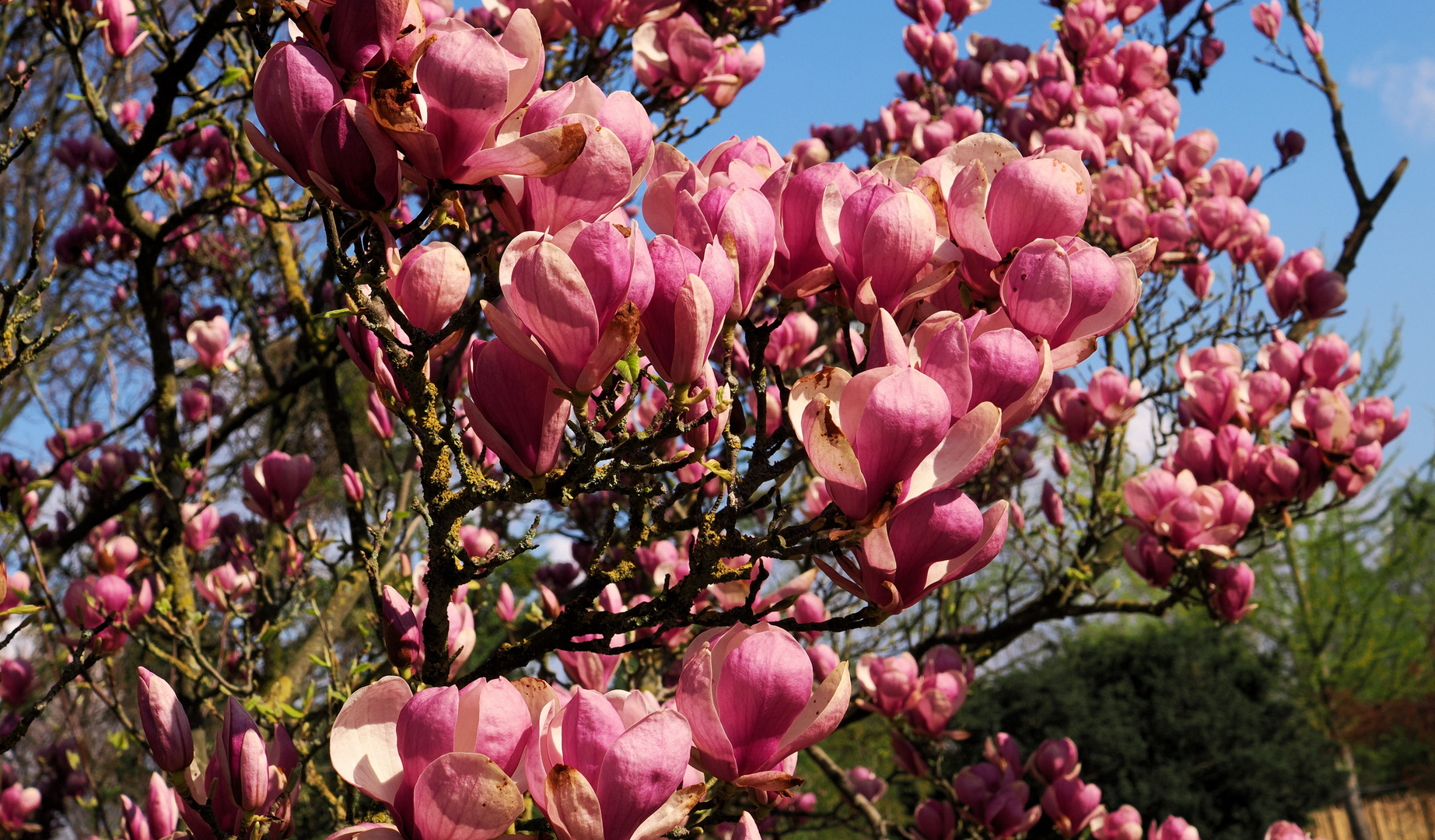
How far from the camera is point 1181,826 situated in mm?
2225

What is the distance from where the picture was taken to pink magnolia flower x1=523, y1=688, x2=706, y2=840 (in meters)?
0.71

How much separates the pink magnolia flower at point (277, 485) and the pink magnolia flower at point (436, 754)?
1513 millimetres

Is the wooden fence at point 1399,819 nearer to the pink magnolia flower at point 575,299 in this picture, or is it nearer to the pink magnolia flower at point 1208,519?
the pink magnolia flower at point 1208,519

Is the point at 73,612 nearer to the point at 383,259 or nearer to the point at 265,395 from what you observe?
the point at 265,395

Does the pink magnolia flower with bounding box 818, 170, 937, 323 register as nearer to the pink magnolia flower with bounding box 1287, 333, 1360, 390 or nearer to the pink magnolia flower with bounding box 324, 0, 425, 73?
the pink magnolia flower with bounding box 324, 0, 425, 73

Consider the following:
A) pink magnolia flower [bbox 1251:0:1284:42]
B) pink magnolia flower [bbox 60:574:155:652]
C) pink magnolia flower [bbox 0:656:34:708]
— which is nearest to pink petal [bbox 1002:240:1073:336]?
pink magnolia flower [bbox 60:574:155:652]

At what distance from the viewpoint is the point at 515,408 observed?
826 millimetres

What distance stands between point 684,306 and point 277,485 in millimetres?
1704

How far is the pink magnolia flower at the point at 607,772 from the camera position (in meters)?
0.71

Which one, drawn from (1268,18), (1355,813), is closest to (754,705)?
(1268,18)

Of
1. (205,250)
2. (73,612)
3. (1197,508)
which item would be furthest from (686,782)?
(205,250)

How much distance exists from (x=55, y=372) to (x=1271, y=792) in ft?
33.4

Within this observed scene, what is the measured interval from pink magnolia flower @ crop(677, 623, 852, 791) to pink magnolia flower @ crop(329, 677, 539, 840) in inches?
5.6

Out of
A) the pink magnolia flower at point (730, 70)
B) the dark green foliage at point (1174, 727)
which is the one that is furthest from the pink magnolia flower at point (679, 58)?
the dark green foliage at point (1174, 727)
